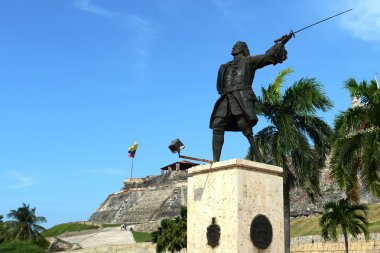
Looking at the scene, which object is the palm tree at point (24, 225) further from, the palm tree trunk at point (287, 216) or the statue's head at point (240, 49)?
the statue's head at point (240, 49)

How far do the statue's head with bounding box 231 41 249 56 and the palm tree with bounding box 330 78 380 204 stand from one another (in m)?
8.22

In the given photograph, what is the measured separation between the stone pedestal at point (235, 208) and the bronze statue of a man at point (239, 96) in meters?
0.59

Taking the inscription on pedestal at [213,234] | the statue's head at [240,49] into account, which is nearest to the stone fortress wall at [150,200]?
the statue's head at [240,49]

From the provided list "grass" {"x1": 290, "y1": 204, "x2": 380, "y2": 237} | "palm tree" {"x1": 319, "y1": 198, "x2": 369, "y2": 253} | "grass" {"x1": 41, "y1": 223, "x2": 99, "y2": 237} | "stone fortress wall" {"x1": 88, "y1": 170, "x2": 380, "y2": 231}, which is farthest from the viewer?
"grass" {"x1": 41, "y1": 223, "x2": 99, "y2": 237}

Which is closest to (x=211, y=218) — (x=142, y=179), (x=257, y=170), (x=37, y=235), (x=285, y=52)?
(x=257, y=170)

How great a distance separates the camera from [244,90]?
898cm

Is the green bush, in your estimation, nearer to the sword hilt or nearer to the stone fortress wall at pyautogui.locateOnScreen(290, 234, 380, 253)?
the stone fortress wall at pyautogui.locateOnScreen(290, 234, 380, 253)

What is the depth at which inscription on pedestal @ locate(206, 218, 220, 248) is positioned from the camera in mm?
8117

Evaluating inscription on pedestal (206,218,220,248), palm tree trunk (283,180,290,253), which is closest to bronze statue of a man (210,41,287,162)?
inscription on pedestal (206,218,220,248)

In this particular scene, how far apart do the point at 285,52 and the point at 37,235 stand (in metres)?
51.7

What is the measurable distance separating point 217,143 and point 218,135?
151 millimetres

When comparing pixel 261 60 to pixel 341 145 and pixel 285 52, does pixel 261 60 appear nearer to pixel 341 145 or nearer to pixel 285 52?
pixel 285 52

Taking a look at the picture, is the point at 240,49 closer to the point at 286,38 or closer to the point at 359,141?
the point at 286,38

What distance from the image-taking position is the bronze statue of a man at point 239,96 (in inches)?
349
